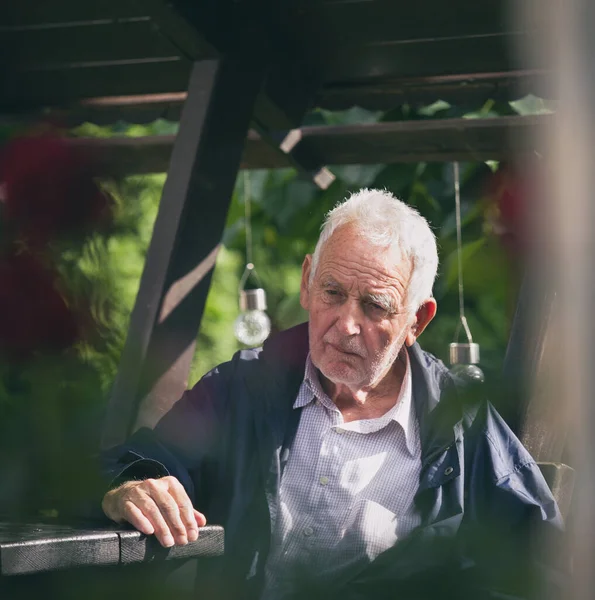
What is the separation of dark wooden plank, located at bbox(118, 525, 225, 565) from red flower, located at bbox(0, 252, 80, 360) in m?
0.38

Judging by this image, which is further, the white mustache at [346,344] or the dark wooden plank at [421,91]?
the dark wooden plank at [421,91]

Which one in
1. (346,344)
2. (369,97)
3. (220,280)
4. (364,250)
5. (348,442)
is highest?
(369,97)

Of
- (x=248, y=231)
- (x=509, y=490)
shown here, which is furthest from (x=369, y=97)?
(x=509, y=490)

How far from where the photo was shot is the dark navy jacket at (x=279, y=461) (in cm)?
198

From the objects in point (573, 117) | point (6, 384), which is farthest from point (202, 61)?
point (573, 117)

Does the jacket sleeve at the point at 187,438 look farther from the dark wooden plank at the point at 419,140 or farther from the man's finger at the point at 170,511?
the dark wooden plank at the point at 419,140

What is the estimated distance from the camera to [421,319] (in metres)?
2.35

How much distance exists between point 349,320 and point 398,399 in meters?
0.23

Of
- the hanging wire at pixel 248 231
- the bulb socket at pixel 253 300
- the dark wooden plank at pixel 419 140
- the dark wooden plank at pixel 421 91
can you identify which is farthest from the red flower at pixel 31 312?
the hanging wire at pixel 248 231

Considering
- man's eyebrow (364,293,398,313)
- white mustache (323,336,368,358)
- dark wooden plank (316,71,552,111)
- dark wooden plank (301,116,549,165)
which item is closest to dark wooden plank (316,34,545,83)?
dark wooden plank (316,71,552,111)

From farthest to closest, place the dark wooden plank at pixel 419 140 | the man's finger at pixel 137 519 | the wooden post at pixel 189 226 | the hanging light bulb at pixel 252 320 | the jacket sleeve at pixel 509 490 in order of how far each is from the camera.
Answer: the hanging light bulb at pixel 252 320, the dark wooden plank at pixel 419 140, the wooden post at pixel 189 226, the jacket sleeve at pixel 509 490, the man's finger at pixel 137 519

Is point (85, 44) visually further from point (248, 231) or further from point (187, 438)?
point (187, 438)

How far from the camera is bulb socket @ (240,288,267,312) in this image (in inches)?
169

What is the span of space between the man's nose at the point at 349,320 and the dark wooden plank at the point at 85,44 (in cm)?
148
